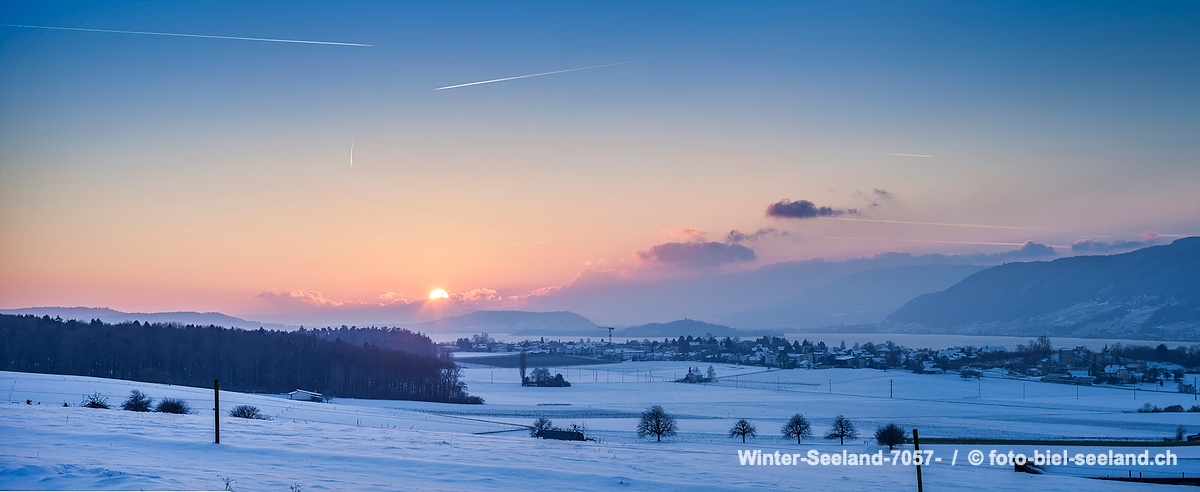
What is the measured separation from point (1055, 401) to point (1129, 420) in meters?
15.9

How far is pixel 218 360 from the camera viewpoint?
8831cm

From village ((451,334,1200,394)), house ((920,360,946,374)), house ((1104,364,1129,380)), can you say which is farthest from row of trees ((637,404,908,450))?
house ((920,360,946,374))

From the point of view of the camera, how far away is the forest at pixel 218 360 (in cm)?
8088

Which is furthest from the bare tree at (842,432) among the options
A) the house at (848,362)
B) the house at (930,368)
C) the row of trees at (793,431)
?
the house at (848,362)

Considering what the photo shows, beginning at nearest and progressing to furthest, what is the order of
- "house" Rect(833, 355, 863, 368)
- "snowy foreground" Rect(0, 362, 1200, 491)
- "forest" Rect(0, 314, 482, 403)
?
"snowy foreground" Rect(0, 362, 1200, 491), "forest" Rect(0, 314, 482, 403), "house" Rect(833, 355, 863, 368)

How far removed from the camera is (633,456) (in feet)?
64.6

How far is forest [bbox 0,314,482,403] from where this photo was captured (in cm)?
8088

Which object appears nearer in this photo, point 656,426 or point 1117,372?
point 656,426

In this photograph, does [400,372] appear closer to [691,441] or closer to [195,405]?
[195,405]

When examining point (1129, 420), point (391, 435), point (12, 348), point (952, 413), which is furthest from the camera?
point (12, 348)

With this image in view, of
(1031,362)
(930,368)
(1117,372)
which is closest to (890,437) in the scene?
(1117,372)

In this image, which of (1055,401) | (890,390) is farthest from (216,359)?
(1055,401)

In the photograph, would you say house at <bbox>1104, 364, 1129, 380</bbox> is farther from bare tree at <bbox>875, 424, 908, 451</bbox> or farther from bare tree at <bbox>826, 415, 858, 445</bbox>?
bare tree at <bbox>875, 424, 908, 451</bbox>

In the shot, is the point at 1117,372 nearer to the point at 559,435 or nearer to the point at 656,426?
the point at 656,426
